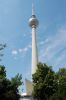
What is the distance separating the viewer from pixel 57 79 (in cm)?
5609

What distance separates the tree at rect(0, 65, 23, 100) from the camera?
46688 millimetres

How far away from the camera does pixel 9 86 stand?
48.8m

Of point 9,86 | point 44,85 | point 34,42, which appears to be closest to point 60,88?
point 44,85

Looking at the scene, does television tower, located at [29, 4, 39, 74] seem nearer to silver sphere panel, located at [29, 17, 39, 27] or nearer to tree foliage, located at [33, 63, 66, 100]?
silver sphere panel, located at [29, 17, 39, 27]

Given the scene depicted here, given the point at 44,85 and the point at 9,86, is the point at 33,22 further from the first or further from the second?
the point at 9,86

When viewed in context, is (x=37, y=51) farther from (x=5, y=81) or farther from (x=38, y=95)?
(x=5, y=81)

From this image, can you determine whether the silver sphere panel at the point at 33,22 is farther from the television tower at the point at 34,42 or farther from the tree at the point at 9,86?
the tree at the point at 9,86

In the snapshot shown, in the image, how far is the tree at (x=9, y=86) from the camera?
46.7 m

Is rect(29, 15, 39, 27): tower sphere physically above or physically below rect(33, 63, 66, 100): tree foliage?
above

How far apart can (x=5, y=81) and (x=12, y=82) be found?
185 centimetres

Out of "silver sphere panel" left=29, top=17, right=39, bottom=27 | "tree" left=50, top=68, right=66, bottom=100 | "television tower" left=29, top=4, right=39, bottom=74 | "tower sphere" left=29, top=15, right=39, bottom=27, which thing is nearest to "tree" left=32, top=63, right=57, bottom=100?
"tree" left=50, top=68, right=66, bottom=100

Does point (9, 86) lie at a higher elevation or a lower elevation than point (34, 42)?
lower

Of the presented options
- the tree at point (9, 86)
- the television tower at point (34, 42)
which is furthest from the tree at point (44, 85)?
the television tower at point (34, 42)

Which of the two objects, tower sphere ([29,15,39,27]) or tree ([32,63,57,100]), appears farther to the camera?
tower sphere ([29,15,39,27])
